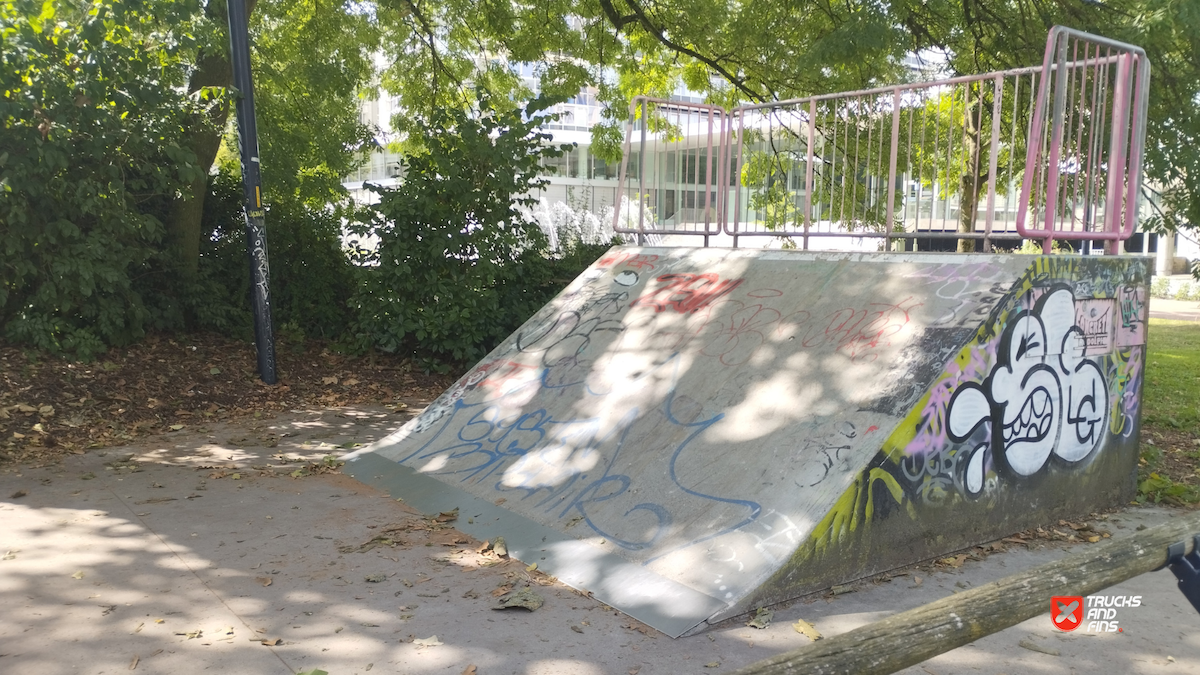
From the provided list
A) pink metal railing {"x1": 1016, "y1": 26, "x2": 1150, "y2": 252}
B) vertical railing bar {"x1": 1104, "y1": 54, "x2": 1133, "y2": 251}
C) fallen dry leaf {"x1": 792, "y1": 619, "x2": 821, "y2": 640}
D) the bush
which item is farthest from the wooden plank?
the bush

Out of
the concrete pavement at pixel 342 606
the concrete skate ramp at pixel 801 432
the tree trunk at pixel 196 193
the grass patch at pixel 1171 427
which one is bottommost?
the grass patch at pixel 1171 427

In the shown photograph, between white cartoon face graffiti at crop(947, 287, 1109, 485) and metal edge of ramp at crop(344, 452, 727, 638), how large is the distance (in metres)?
1.82

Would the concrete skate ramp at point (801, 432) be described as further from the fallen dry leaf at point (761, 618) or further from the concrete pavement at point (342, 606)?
the concrete pavement at point (342, 606)

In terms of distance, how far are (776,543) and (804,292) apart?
2.39 m

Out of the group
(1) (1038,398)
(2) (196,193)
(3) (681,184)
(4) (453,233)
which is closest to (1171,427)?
(1) (1038,398)

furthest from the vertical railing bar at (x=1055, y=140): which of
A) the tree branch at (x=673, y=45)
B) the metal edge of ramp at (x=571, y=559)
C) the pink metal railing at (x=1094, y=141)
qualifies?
the tree branch at (x=673, y=45)

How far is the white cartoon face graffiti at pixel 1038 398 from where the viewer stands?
4.87 meters

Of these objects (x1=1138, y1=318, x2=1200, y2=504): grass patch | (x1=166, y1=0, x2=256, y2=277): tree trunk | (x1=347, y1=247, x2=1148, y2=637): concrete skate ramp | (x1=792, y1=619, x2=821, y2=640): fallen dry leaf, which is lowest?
(x1=1138, y1=318, x2=1200, y2=504): grass patch

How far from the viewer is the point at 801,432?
479 centimetres

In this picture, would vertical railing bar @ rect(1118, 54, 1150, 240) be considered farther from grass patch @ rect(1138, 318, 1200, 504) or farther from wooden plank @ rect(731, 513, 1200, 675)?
wooden plank @ rect(731, 513, 1200, 675)

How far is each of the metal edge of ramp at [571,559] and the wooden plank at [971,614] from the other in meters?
1.94

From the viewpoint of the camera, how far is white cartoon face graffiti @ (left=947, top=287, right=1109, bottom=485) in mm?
4867

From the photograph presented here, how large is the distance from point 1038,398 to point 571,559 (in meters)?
2.92

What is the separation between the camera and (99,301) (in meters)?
9.05
